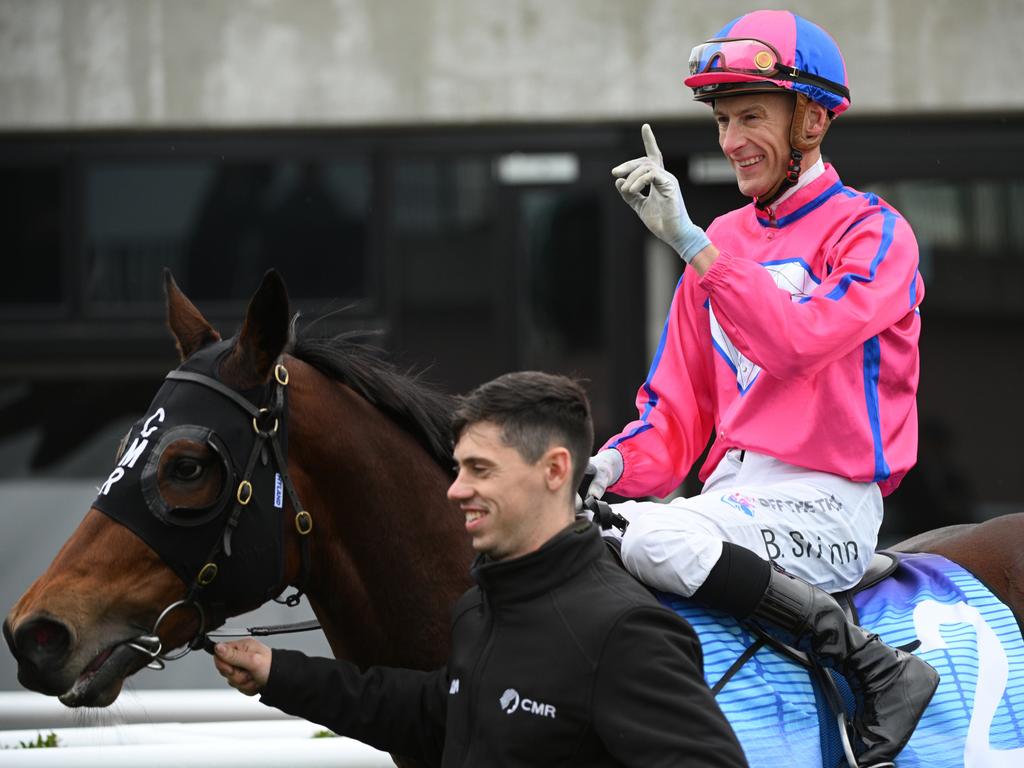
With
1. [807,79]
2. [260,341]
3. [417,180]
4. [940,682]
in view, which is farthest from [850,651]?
[417,180]

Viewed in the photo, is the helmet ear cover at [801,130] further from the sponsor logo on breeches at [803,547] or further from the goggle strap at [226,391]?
the goggle strap at [226,391]

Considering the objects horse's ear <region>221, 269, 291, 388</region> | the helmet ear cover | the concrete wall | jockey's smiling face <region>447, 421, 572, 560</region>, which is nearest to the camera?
jockey's smiling face <region>447, 421, 572, 560</region>

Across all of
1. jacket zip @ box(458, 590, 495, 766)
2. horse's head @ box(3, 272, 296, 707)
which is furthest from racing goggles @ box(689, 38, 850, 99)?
jacket zip @ box(458, 590, 495, 766)

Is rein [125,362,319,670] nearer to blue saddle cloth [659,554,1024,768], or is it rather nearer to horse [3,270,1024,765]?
horse [3,270,1024,765]

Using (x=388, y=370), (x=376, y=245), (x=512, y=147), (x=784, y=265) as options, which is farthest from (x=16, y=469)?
(x=784, y=265)

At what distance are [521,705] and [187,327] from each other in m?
1.08

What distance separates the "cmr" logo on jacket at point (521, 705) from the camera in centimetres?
200

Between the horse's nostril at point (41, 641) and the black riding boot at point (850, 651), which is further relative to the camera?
the black riding boot at point (850, 651)

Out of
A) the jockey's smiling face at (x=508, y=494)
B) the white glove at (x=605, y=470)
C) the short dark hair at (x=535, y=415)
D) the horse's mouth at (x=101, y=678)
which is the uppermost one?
the short dark hair at (x=535, y=415)

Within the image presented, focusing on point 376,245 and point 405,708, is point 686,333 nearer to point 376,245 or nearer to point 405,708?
point 405,708

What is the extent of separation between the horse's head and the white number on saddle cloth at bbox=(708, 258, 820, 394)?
0.88 metres

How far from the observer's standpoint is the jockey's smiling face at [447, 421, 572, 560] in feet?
6.76

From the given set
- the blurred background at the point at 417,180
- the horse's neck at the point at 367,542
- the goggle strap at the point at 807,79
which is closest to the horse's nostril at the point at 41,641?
the horse's neck at the point at 367,542

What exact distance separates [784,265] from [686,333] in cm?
36
